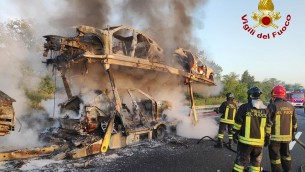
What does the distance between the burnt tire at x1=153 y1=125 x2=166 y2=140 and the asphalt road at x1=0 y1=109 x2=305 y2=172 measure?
0.62m

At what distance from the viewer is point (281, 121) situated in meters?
5.37

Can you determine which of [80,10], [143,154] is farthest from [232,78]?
[143,154]

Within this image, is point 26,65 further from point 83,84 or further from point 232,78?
point 232,78

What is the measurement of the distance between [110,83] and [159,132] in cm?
235

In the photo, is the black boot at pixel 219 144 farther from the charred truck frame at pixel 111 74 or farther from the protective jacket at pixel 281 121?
the protective jacket at pixel 281 121

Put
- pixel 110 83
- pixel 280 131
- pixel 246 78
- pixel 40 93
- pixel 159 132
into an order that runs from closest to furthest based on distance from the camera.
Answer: pixel 280 131 < pixel 110 83 < pixel 159 132 < pixel 40 93 < pixel 246 78

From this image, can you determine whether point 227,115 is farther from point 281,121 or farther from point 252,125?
point 252,125

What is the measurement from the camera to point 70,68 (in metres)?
8.15

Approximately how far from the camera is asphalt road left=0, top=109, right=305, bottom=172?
5.73 meters

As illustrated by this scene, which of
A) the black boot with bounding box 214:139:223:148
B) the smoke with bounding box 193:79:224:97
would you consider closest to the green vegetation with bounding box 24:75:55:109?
the black boot with bounding box 214:139:223:148

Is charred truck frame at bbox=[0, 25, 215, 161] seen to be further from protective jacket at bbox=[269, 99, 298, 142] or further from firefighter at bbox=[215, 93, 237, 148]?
protective jacket at bbox=[269, 99, 298, 142]

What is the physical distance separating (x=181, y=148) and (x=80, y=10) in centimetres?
633

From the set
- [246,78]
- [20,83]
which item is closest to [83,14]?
[20,83]

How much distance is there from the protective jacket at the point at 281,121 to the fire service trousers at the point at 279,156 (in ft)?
0.43
